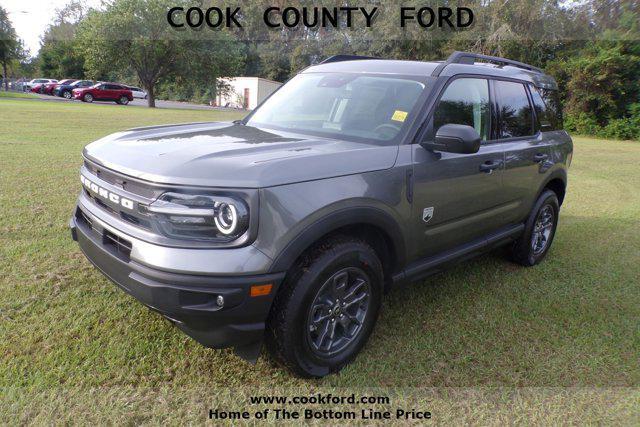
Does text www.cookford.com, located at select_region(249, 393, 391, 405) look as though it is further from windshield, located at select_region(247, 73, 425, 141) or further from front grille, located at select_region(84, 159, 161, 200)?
windshield, located at select_region(247, 73, 425, 141)

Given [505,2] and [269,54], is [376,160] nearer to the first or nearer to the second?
[505,2]

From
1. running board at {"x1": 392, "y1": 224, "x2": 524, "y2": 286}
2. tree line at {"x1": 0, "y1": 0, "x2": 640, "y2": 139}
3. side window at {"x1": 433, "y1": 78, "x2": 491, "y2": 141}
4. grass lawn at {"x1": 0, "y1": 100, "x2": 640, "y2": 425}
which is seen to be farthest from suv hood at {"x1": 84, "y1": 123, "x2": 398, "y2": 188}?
tree line at {"x1": 0, "y1": 0, "x2": 640, "y2": 139}

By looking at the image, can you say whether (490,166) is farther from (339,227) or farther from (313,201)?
(313,201)

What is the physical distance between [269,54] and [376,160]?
58.2 meters

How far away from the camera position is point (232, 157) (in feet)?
8.09

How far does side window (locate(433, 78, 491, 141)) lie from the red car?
36766mm

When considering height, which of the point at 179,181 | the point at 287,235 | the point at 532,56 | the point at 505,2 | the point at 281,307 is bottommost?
the point at 281,307

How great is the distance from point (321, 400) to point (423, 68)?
94.6 inches

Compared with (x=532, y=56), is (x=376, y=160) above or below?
below

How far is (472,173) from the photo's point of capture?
346 cm

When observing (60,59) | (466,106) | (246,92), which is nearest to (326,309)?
(466,106)

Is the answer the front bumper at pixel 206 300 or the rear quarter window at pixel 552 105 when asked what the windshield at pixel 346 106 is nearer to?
the front bumper at pixel 206 300

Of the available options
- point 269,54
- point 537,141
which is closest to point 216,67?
point 269,54

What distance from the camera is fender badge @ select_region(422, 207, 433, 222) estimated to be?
311 cm
